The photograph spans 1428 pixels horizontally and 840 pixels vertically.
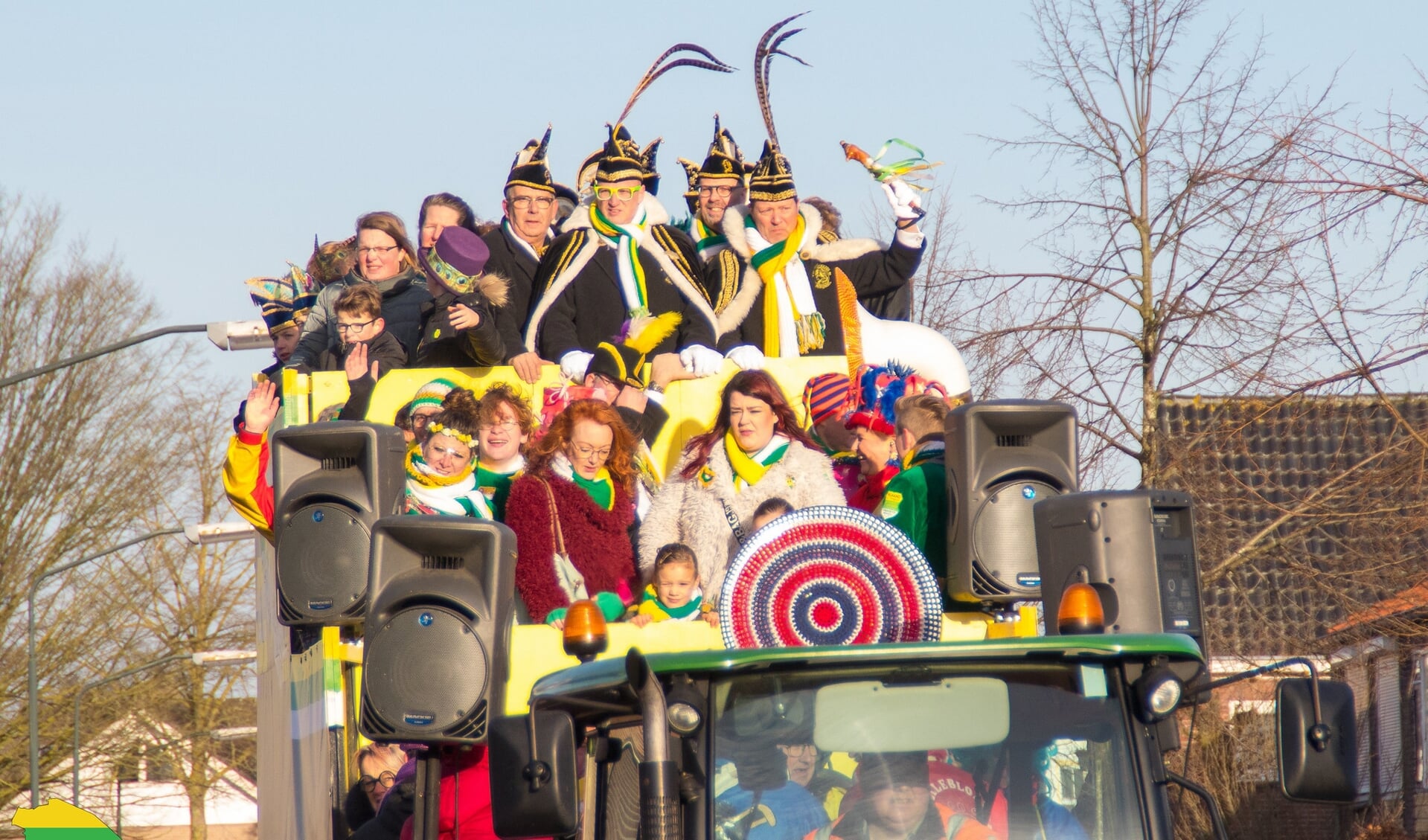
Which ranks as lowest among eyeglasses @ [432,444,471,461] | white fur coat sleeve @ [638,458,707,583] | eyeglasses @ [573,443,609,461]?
white fur coat sleeve @ [638,458,707,583]

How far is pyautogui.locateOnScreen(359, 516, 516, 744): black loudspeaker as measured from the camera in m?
6.02

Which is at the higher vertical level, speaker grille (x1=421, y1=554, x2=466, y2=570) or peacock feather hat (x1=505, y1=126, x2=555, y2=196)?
peacock feather hat (x1=505, y1=126, x2=555, y2=196)

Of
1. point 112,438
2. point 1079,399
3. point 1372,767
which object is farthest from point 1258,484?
point 112,438

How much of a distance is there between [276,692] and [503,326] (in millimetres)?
1988

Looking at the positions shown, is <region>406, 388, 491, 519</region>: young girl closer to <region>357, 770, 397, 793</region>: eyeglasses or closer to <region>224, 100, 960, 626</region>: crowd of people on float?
<region>224, 100, 960, 626</region>: crowd of people on float

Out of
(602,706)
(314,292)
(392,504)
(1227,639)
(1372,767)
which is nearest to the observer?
(602,706)

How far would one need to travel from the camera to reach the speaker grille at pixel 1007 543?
6461 millimetres

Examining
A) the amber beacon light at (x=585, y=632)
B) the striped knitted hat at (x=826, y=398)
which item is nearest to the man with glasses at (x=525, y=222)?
the striped knitted hat at (x=826, y=398)

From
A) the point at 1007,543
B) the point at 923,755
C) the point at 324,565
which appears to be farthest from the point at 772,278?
the point at 923,755

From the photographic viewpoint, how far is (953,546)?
6.55 metres

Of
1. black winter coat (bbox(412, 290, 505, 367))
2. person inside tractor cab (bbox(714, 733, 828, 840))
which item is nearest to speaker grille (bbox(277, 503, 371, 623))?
black winter coat (bbox(412, 290, 505, 367))

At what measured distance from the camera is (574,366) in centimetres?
835

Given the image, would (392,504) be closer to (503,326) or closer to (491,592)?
(491,592)

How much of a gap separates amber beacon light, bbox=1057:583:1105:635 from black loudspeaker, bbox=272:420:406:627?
2.88 meters
